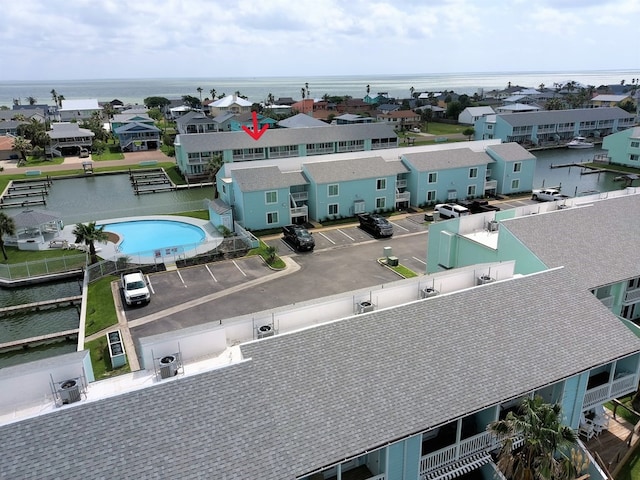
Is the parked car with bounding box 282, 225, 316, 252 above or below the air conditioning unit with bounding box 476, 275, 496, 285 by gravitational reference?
below

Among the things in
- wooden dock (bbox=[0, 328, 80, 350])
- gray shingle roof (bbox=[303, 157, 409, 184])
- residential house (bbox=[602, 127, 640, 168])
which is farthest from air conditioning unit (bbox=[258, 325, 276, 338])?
residential house (bbox=[602, 127, 640, 168])

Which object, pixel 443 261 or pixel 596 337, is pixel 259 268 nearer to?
pixel 443 261

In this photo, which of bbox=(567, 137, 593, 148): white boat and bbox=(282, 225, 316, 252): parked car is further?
bbox=(567, 137, 593, 148): white boat

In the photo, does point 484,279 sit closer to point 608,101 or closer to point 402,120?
point 402,120

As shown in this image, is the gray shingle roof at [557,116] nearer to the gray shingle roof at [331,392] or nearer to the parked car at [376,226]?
the parked car at [376,226]

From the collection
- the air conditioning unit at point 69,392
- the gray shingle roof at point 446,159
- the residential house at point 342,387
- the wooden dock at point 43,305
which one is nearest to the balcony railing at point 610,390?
the residential house at point 342,387

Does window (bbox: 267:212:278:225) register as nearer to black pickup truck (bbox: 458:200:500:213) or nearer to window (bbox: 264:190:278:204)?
window (bbox: 264:190:278:204)

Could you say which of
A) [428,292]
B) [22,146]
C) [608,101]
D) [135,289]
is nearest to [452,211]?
[428,292]

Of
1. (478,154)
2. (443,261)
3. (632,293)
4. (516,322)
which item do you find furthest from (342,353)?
(478,154)
